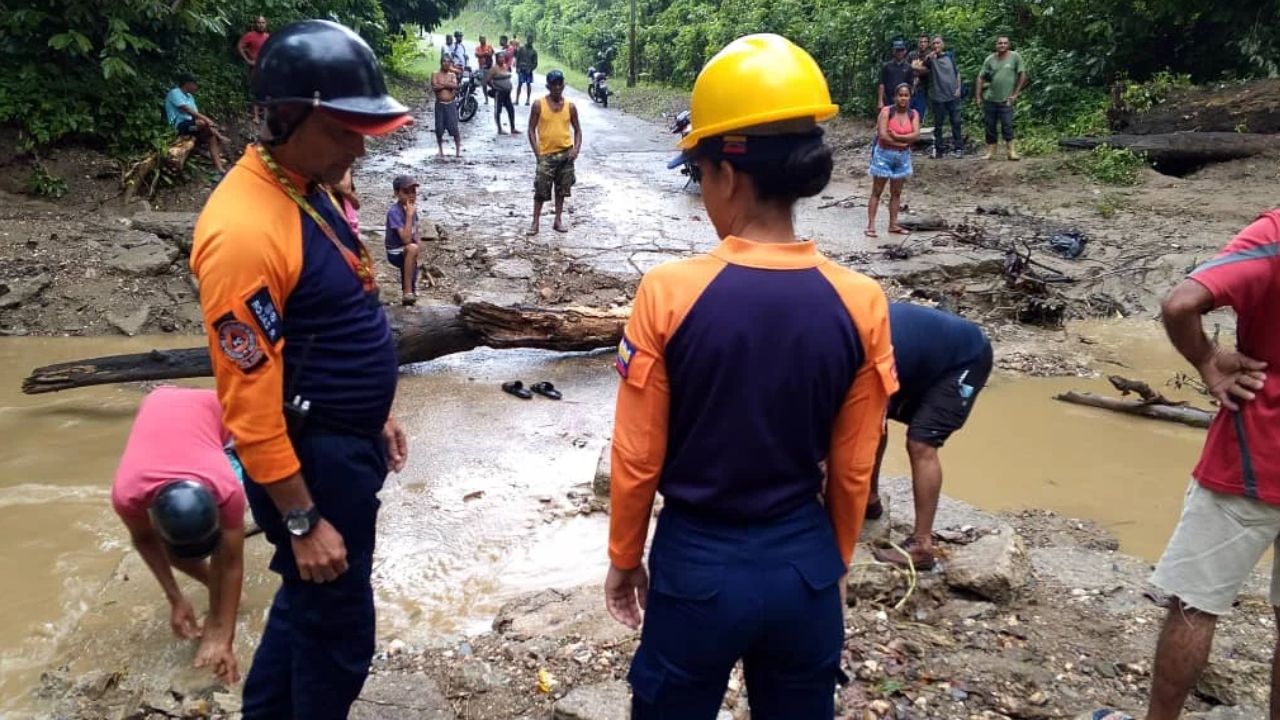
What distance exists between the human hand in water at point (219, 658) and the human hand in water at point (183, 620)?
0.57 ft

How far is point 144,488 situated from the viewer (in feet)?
9.52

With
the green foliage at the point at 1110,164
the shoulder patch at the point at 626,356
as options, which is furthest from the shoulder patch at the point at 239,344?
the green foliage at the point at 1110,164

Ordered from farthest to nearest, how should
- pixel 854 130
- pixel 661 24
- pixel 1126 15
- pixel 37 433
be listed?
pixel 661 24 < pixel 854 130 < pixel 1126 15 < pixel 37 433

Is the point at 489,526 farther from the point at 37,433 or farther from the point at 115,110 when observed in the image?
the point at 115,110

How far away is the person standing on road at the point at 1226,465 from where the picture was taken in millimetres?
2264

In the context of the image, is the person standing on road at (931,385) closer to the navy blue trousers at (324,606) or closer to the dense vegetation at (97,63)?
the navy blue trousers at (324,606)

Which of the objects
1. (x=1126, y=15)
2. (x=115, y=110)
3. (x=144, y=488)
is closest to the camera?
(x=144, y=488)

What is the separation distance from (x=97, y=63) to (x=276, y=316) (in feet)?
36.7

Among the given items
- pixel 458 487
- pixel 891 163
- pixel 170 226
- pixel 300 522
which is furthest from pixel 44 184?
pixel 300 522

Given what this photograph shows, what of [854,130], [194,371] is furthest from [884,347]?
[854,130]

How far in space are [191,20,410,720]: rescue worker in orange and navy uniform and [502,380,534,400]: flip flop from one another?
13.3 feet

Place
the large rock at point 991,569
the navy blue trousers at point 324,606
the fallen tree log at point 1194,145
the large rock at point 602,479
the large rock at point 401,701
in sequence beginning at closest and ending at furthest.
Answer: the navy blue trousers at point 324,606 < the large rock at point 401,701 < the large rock at point 991,569 < the large rock at point 602,479 < the fallen tree log at point 1194,145

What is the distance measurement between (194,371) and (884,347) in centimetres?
538

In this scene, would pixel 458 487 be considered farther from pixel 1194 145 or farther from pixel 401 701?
pixel 1194 145
